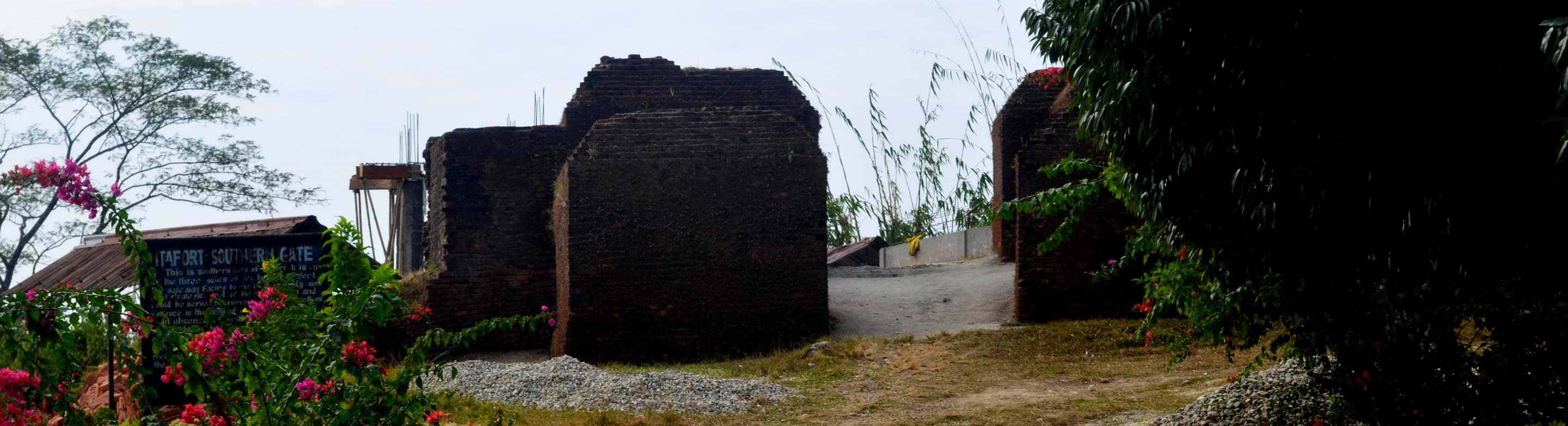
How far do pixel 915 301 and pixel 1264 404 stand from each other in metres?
8.16

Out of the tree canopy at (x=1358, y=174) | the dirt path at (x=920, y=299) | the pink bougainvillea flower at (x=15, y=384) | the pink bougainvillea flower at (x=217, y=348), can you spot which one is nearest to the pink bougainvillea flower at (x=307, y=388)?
the pink bougainvillea flower at (x=217, y=348)

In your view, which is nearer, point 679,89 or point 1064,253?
point 1064,253

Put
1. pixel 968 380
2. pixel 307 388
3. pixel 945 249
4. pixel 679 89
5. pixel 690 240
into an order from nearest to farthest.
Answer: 1. pixel 307 388
2. pixel 968 380
3. pixel 690 240
4. pixel 679 89
5. pixel 945 249

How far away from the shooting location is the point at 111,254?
1173cm

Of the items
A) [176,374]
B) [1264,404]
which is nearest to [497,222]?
[1264,404]

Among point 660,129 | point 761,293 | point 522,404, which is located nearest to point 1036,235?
point 761,293

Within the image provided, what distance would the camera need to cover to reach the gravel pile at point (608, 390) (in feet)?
30.6

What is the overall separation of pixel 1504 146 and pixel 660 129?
31.5 ft

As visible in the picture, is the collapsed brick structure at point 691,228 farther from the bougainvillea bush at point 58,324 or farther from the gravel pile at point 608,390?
the bougainvillea bush at point 58,324

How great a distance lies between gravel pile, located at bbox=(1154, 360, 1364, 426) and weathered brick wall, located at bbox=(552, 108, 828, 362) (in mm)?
5871

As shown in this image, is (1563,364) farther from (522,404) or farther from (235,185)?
(235,185)

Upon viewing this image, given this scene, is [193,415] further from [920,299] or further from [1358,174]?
[920,299]

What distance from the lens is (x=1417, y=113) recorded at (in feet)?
14.7

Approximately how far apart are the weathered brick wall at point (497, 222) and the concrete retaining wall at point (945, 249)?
672 centimetres
